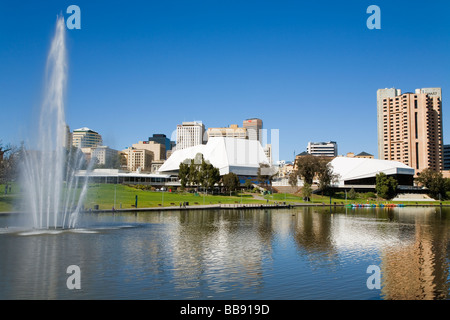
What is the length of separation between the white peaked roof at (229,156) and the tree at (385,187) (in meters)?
49.0

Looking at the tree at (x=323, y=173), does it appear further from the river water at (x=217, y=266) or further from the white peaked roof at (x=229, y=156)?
the river water at (x=217, y=266)

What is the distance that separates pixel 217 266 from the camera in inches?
840

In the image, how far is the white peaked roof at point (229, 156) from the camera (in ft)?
510

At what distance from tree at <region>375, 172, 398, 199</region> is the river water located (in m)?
92.5

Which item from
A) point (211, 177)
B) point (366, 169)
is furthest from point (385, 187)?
point (211, 177)

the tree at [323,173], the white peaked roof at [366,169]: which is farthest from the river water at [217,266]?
the white peaked roof at [366,169]

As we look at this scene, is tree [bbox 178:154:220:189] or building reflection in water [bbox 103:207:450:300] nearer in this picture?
building reflection in water [bbox 103:207:450:300]

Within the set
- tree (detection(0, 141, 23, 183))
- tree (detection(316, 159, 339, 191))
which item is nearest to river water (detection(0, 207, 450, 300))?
tree (detection(0, 141, 23, 183))

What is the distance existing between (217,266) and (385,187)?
367ft

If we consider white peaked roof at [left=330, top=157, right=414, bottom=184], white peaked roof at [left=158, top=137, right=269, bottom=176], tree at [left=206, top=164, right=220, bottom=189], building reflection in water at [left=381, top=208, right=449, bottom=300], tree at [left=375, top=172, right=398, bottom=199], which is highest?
white peaked roof at [left=158, top=137, right=269, bottom=176]

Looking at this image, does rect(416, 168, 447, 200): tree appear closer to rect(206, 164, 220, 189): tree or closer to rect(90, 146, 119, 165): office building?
rect(206, 164, 220, 189): tree

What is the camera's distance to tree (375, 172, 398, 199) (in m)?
122

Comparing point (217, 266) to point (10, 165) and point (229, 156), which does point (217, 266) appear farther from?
point (229, 156)
